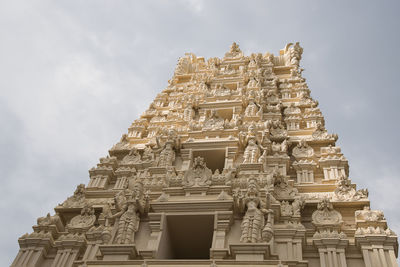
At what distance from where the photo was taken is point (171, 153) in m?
19.9

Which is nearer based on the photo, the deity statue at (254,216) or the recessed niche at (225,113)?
the deity statue at (254,216)

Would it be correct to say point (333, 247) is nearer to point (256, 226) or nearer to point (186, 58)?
point (256, 226)

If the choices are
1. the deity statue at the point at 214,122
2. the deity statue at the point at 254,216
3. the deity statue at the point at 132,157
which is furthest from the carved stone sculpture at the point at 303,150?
the deity statue at the point at 132,157

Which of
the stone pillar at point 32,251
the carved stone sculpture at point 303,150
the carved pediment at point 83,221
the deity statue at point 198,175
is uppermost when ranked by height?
the carved stone sculpture at point 303,150

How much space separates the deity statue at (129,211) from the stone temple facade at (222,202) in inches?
1.3

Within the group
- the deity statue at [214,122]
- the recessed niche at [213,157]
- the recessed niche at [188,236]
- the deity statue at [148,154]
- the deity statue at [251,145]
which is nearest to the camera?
the recessed niche at [188,236]

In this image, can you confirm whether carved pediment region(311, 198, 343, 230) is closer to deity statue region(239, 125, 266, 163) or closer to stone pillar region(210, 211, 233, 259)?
stone pillar region(210, 211, 233, 259)

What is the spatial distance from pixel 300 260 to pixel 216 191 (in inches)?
148

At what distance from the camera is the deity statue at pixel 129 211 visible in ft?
48.8

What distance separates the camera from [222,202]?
15.5m

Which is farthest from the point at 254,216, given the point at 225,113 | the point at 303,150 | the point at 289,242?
the point at 225,113

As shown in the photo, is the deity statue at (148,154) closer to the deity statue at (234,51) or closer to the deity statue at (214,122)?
the deity statue at (214,122)

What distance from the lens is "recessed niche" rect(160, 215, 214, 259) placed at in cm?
1558

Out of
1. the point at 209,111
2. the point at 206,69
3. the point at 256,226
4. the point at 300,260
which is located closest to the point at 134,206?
the point at 256,226
